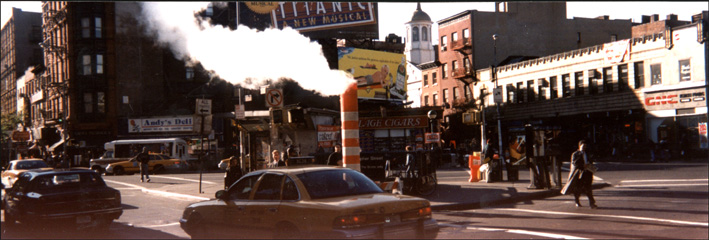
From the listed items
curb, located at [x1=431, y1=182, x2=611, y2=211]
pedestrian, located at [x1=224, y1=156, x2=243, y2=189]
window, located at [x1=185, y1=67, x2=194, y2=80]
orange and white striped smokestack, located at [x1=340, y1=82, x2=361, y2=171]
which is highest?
window, located at [x1=185, y1=67, x2=194, y2=80]

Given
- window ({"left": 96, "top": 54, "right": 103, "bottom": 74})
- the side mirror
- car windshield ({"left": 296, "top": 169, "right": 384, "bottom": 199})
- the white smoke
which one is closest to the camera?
car windshield ({"left": 296, "top": 169, "right": 384, "bottom": 199})

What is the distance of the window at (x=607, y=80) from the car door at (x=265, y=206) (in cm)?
3453

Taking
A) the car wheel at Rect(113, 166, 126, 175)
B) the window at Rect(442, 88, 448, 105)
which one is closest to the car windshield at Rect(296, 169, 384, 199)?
the car wheel at Rect(113, 166, 126, 175)

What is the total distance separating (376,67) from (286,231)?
41709 millimetres

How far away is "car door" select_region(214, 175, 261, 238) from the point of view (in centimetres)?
825

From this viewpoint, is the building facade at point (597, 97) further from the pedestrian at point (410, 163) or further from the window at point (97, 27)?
the window at point (97, 27)

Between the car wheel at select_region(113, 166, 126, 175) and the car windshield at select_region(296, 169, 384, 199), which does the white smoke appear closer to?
the car windshield at select_region(296, 169, 384, 199)

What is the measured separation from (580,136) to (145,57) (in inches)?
1258

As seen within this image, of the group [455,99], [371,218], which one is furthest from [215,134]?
[371,218]

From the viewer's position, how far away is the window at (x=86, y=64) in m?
44.0

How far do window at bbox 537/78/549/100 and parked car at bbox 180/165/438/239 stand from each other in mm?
38937

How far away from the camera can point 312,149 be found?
117 ft

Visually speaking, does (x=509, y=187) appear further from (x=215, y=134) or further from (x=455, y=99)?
(x=455, y=99)

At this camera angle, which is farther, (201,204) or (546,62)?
(546,62)
